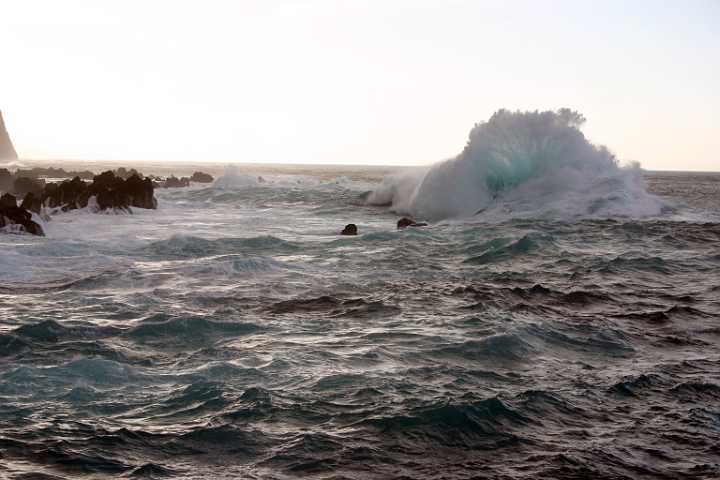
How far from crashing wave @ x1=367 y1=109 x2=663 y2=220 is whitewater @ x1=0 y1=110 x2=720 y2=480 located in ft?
36.9

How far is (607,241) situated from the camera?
68.7 feet

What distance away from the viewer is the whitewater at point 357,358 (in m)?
5.80

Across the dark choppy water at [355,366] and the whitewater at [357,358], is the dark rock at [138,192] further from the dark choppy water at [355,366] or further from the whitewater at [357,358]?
the dark choppy water at [355,366]

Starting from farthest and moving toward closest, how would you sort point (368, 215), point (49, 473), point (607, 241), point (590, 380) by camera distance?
1. point (368, 215)
2. point (607, 241)
3. point (590, 380)
4. point (49, 473)

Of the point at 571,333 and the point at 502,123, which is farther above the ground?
the point at 502,123

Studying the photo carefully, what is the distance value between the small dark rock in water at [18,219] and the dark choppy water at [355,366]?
223 centimetres

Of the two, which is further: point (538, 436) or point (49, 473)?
point (538, 436)

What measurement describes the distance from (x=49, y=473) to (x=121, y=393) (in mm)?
1877

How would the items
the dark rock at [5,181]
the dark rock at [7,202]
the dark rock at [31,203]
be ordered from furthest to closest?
the dark rock at [5,181]
the dark rock at [31,203]
the dark rock at [7,202]

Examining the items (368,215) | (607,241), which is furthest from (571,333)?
(368,215)

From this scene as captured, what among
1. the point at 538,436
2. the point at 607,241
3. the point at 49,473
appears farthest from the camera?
the point at 607,241

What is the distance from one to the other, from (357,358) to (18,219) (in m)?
15.3

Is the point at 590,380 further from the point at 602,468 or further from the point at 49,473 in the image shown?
the point at 49,473

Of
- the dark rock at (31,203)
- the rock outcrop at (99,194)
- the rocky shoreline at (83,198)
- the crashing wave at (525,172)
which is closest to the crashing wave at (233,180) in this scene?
the rocky shoreline at (83,198)
